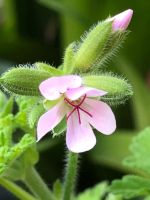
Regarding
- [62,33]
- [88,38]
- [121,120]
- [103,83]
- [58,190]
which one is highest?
[62,33]

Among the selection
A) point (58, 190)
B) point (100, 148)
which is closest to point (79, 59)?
point (58, 190)

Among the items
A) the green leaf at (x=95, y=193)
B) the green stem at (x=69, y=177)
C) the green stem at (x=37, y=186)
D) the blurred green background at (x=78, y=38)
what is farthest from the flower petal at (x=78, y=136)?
the blurred green background at (x=78, y=38)

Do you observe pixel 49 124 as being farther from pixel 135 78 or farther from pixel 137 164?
pixel 135 78

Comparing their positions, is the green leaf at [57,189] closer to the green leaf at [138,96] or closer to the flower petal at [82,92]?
the flower petal at [82,92]

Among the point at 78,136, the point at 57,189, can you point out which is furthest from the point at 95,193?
the point at 78,136

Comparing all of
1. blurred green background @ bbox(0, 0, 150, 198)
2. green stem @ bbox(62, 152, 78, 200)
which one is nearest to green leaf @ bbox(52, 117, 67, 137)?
green stem @ bbox(62, 152, 78, 200)

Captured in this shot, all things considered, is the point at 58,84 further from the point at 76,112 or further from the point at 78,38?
the point at 78,38
